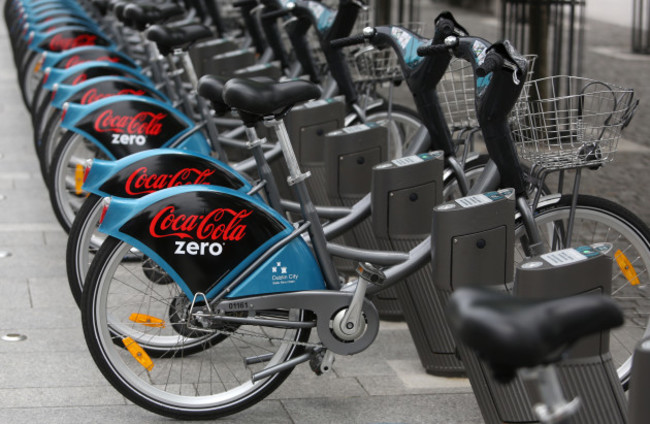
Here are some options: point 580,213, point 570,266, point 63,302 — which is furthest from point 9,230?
point 570,266

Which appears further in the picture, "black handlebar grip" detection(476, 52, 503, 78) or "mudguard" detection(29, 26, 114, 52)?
"mudguard" detection(29, 26, 114, 52)

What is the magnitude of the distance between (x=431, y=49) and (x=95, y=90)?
264 centimetres

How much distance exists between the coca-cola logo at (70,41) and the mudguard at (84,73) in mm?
1634

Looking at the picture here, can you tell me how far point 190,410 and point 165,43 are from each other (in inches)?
94.9

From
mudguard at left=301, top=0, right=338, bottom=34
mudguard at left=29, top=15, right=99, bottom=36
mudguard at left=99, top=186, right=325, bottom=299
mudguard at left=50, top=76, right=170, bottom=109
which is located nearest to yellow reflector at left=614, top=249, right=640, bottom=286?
mudguard at left=99, top=186, right=325, bottom=299

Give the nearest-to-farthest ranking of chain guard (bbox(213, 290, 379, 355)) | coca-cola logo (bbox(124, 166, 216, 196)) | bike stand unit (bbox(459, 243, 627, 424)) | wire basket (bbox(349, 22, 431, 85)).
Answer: bike stand unit (bbox(459, 243, 627, 424)), chain guard (bbox(213, 290, 379, 355)), coca-cola logo (bbox(124, 166, 216, 196)), wire basket (bbox(349, 22, 431, 85))

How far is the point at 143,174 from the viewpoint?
13.6ft

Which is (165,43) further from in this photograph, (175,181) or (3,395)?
(3,395)

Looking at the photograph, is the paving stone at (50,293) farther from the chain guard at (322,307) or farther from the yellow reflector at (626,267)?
the yellow reflector at (626,267)

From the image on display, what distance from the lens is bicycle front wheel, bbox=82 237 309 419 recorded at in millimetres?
3725

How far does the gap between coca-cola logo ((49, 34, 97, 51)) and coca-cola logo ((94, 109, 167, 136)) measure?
279 cm

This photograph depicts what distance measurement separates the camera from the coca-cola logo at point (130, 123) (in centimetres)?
526

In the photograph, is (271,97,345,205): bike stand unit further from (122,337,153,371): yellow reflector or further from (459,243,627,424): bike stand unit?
(459,243,627,424): bike stand unit

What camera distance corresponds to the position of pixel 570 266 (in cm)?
298
